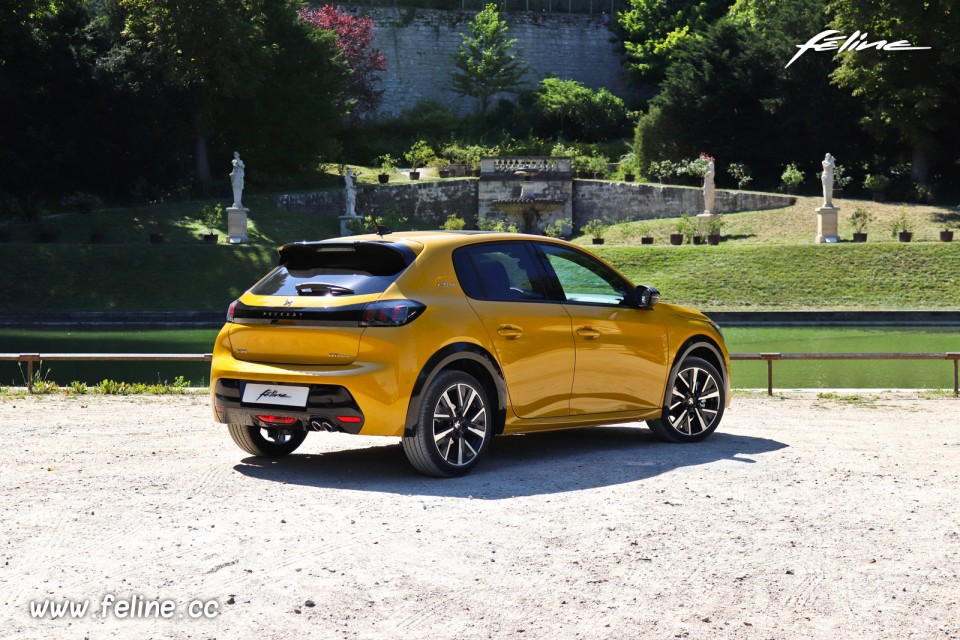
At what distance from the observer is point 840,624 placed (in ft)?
13.7

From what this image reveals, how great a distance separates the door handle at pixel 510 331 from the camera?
718cm

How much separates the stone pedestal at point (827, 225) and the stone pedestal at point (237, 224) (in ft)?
59.0

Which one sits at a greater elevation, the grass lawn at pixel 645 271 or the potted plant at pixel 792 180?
the potted plant at pixel 792 180

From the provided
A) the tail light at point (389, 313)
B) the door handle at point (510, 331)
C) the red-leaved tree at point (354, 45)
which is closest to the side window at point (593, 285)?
the door handle at point (510, 331)

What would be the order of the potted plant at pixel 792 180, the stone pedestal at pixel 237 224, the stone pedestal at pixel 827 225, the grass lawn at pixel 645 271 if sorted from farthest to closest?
the potted plant at pixel 792 180, the stone pedestal at pixel 237 224, the stone pedestal at pixel 827 225, the grass lawn at pixel 645 271

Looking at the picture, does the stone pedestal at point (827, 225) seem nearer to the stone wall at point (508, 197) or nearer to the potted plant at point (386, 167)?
the stone wall at point (508, 197)

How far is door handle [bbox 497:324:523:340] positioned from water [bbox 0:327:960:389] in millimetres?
7567

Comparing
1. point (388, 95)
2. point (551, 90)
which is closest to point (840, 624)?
point (551, 90)

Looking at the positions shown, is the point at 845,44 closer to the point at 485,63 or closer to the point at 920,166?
the point at 920,166

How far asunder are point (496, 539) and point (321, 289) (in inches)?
88.8

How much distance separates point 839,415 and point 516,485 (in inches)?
181

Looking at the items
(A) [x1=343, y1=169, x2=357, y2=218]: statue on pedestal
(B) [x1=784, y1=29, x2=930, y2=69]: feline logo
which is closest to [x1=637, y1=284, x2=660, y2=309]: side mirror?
(A) [x1=343, y1=169, x2=357, y2=218]: statue on pedestal

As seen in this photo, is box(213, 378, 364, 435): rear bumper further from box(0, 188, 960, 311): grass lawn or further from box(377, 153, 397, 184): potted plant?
box(377, 153, 397, 184): potted plant

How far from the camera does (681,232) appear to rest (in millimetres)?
39906
